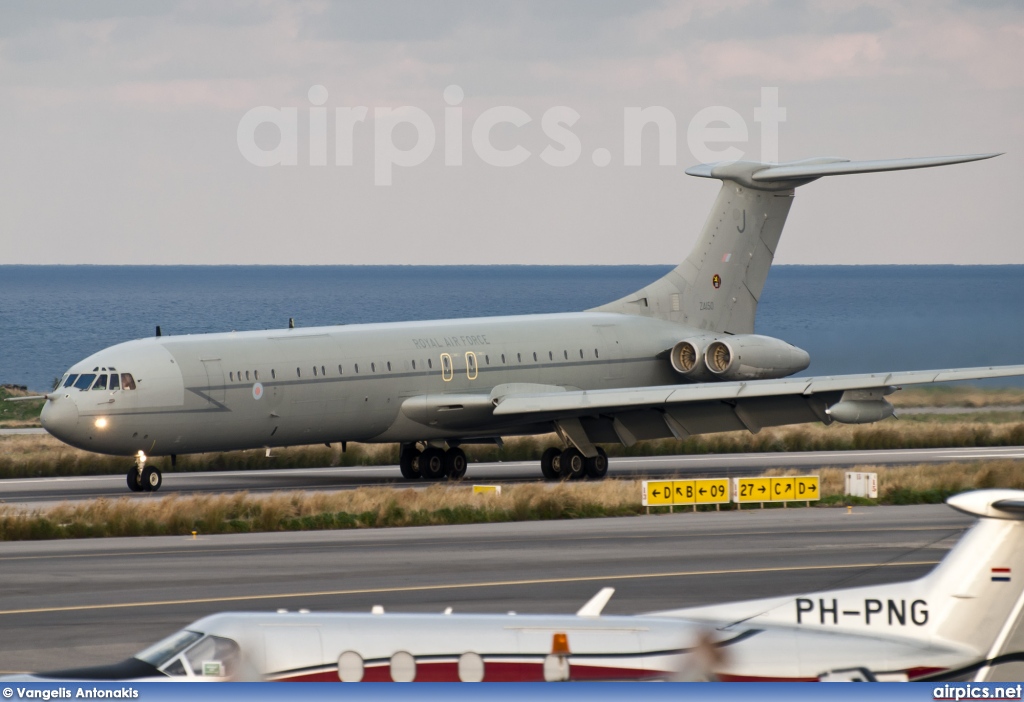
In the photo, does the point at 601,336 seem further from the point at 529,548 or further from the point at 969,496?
the point at 969,496

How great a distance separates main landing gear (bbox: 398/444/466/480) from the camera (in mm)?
39094

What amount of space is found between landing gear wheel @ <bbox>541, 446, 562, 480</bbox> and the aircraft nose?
11.8 m

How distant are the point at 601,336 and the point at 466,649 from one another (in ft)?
100

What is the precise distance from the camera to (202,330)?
502ft

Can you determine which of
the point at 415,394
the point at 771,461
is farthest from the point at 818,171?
the point at 415,394

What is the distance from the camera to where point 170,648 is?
10.9 metres

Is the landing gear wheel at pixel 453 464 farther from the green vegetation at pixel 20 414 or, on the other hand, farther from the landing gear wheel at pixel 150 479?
the green vegetation at pixel 20 414

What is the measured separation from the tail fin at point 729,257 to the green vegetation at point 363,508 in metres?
10.6

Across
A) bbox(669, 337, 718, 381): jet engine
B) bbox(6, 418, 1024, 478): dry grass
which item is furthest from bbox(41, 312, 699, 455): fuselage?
bbox(6, 418, 1024, 478): dry grass

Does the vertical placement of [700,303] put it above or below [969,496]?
above

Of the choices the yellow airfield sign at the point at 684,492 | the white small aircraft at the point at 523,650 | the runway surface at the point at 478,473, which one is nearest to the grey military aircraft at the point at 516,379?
the runway surface at the point at 478,473

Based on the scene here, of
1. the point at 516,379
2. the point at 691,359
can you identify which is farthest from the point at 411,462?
the point at 691,359

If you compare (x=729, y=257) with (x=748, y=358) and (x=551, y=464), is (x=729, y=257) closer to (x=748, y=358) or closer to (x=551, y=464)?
(x=748, y=358)

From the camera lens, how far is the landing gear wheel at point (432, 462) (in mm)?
39062
